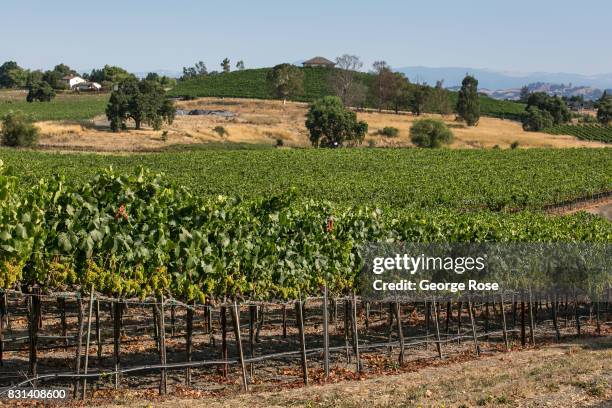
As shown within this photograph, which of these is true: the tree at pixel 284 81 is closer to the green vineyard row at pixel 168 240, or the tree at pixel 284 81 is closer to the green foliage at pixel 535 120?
the green foliage at pixel 535 120

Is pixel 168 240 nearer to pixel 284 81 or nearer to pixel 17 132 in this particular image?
pixel 17 132

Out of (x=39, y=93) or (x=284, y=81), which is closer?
(x=39, y=93)

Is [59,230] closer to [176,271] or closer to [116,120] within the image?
[176,271]

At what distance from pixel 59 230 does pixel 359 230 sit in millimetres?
9617

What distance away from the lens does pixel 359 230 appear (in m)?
22.8

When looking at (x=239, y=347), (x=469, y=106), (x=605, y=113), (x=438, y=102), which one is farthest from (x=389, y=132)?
(x=239, y=347)

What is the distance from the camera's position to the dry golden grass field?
97812 mm

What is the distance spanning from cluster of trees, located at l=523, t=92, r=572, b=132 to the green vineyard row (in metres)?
138

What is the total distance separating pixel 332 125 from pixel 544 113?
67110 millimetres

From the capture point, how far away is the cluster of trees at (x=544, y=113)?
152625 millimetres

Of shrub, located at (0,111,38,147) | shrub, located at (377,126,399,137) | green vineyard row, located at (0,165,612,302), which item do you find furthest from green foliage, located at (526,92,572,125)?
green vineyard row, located at (0,165,612,302)

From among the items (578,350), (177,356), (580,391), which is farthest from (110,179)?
(578,350)

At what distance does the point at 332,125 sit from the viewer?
112 meters

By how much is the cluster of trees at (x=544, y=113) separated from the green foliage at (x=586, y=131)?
84.9 inches
